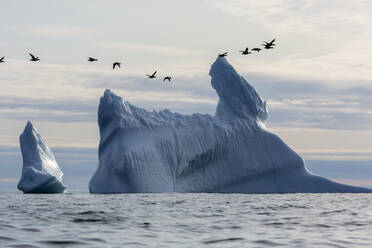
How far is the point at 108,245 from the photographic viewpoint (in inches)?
428

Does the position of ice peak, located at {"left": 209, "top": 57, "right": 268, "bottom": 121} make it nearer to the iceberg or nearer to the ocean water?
the iceberg

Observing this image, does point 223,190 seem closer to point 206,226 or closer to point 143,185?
point 143,185

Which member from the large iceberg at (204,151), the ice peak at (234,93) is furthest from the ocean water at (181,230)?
the ice peak at (234,93)

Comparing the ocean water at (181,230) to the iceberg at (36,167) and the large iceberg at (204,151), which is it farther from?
the iceberg at (36,167)

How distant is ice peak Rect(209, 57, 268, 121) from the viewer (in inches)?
1704

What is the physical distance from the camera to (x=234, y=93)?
43531mm

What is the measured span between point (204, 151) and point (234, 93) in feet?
18.4

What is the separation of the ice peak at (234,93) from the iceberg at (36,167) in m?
13.7

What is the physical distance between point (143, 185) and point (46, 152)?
1482 centimetres

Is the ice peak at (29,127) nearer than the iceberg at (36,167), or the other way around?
the iceberg at (36,167)

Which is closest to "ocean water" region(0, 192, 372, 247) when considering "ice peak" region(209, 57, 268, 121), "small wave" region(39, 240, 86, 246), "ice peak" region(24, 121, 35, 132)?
"small wave" region(39, 240, 86, 246)

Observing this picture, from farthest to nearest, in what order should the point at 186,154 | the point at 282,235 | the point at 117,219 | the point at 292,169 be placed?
the point at 292,169 < the point at 186,154 < the point at 117,219 < the point at 282,235

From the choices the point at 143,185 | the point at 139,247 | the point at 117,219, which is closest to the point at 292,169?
the point at 143,185

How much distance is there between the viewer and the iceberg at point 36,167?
42625 mm
